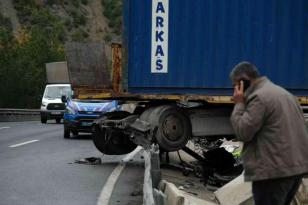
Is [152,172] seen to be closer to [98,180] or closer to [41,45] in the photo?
[98,180]

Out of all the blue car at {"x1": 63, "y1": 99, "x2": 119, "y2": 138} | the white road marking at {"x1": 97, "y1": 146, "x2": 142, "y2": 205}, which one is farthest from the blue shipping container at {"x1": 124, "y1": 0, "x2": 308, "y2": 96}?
the blue car at {"x1": 63, "y1": 99, "x2": 119, "y2": 138}

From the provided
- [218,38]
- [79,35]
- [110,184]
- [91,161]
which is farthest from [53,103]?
[79,35]

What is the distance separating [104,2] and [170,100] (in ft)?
285

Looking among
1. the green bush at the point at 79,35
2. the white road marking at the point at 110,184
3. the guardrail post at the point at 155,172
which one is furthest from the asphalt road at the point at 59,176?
the green bush at the point at 79,35

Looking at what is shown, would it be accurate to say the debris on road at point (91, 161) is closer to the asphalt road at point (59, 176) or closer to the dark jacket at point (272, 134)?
the asphalt road at point (59, 176)

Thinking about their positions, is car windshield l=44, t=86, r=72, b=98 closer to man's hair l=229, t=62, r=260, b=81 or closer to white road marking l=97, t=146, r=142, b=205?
white road marking l=97, t=146, r=142, b=205

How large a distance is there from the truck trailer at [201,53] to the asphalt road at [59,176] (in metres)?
1.27

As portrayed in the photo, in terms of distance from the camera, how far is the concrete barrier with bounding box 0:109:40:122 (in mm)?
38122

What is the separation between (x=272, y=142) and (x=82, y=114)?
16213 mm

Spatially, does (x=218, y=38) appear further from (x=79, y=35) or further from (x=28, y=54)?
(x=79, y=35)

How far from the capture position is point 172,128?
12461mm

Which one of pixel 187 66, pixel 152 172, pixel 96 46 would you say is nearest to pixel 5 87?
pixel 96 46

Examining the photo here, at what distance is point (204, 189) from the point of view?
10.7 m

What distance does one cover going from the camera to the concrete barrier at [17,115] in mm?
38122
